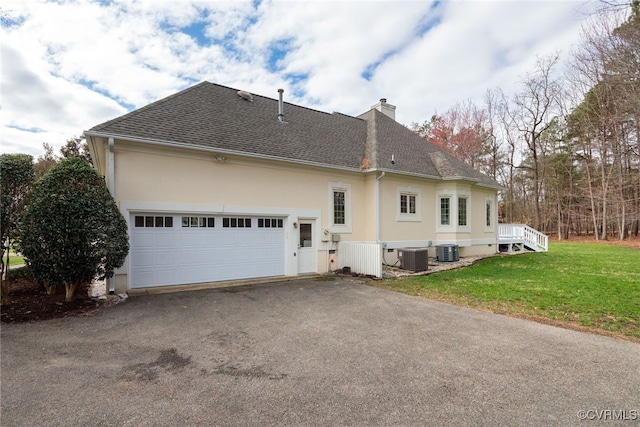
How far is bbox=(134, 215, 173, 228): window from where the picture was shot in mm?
8383

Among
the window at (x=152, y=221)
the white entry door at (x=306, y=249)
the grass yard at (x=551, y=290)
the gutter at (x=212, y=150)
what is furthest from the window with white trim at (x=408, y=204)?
the window at (x=152, y=221)

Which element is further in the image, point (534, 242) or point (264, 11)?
point (534, 242)

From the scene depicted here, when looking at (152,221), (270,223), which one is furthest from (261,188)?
(152,221)

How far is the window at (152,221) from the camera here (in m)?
8.38

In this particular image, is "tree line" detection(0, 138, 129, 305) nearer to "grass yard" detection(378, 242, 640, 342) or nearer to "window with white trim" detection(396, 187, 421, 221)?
"grass yard" detection(378, 242, 640, 342)

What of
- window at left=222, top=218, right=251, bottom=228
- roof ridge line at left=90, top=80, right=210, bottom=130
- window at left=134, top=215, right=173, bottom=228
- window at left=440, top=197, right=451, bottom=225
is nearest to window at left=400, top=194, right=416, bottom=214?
window at left=440, top=197, right=451, bottom=225

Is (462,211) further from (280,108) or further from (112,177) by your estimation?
(112,177)

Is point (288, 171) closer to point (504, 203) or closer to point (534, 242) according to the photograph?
point (534, 242)

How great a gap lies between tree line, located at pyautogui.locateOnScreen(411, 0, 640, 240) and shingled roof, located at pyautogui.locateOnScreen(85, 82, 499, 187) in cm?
1431

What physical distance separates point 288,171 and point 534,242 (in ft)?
54.3

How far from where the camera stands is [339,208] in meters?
12.1

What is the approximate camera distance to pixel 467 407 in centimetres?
299

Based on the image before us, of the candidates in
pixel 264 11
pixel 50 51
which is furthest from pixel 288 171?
pixel 50 51

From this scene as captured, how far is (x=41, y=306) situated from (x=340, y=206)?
901cm
